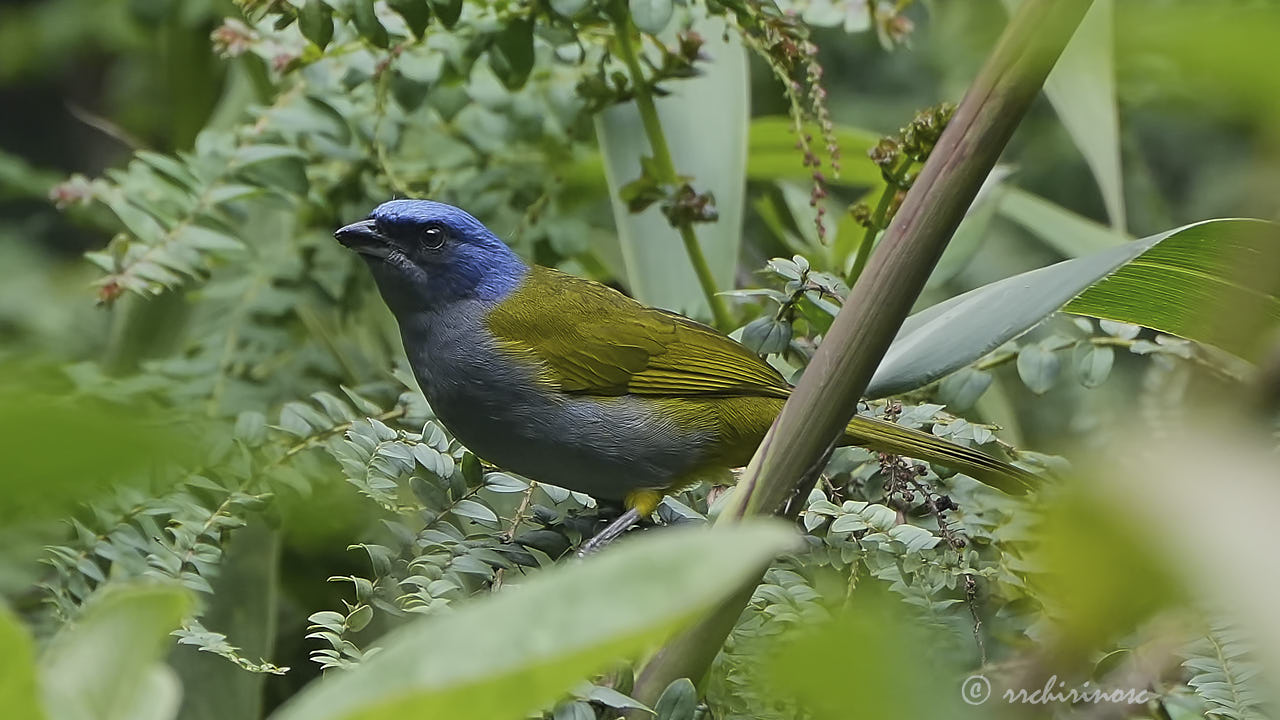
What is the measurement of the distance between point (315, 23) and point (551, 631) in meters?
1.61

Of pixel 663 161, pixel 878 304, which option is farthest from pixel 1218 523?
pixel 663 161

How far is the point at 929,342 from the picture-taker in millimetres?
1183

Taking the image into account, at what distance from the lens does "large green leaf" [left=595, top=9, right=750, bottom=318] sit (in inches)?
94.7

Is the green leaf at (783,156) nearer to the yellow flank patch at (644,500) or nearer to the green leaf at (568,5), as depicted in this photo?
the green leaf at (568,5)

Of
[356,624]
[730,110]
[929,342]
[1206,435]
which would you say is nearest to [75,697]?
[1206,435]

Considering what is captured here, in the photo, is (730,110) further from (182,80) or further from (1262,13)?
(1262,13)

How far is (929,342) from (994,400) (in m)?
1.31

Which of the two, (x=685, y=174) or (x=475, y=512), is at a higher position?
(x=685, y=174)

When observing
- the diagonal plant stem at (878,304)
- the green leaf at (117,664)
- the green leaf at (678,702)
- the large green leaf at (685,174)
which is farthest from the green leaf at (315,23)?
the green leaf at (117,664)

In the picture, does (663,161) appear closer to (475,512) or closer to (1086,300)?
(475,512)

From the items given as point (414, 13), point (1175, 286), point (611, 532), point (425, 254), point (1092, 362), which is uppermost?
point (414, 13)

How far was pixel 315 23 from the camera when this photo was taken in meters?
1.78

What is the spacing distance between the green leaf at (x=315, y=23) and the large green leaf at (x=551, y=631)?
1558 millimetres

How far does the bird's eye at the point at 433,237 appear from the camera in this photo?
2.00 metres
